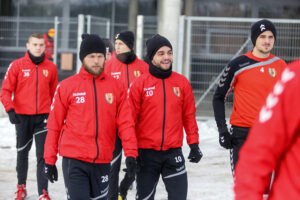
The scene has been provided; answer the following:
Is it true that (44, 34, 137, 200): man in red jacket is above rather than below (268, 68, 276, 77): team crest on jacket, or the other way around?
below

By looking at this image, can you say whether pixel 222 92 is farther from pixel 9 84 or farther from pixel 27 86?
pixel 9 84

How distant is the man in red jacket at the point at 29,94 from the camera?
21.5 ft

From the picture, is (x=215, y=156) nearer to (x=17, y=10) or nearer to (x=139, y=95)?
(x=139, y=95)

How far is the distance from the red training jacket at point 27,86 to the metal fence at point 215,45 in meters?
5.34

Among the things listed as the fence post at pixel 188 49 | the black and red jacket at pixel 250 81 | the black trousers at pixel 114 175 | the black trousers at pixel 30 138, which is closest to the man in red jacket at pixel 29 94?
the black trousers at pixel 30 138

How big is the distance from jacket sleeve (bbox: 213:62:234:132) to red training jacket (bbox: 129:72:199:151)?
0.57 m

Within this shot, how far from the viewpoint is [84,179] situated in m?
4.45

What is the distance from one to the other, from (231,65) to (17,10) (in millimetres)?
16905

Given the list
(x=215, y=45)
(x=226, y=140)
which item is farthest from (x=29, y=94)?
(x=215, y=45)

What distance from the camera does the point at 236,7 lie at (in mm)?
21891

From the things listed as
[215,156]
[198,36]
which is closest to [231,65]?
[215,156]

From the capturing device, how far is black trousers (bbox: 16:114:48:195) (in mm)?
6453

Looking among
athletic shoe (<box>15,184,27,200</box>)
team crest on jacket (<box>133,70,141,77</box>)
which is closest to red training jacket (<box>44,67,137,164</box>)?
team crest on jacket (<box>133,70,141,77</box>)

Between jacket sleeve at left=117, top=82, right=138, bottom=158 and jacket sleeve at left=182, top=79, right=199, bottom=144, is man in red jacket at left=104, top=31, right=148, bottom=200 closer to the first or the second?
jacket sleeve at left=182, top=79, right=199, bottom=144
